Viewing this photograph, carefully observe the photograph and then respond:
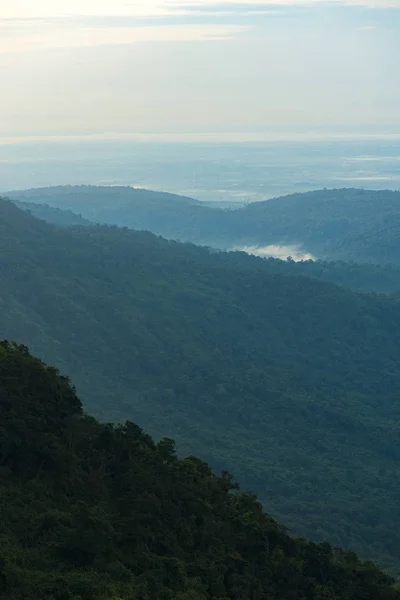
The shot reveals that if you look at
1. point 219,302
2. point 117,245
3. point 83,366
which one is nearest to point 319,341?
point 219,302

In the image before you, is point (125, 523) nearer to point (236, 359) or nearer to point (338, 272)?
point (236, 359)

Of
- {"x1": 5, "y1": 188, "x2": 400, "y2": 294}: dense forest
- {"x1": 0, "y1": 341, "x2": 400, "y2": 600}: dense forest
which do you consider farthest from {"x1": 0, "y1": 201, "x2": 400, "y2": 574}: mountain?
{"x1": 5, "y1": 188, "x2": 400, "y2": 294}: dense forest

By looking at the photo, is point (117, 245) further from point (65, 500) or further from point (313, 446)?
point (65, 500)

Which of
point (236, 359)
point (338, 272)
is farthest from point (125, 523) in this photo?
point (338, 272)

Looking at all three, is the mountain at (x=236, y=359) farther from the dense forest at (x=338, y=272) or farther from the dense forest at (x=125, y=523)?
the dense forest at (x=338, y=272)

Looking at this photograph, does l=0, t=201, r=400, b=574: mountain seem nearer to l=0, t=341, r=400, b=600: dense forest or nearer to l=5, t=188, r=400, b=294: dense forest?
l=0, t=341, r=400, b=600: dense forest

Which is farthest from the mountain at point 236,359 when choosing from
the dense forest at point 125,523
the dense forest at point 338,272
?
the dense forest at point 338,272

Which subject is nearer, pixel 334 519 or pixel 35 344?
pixel 334 519
